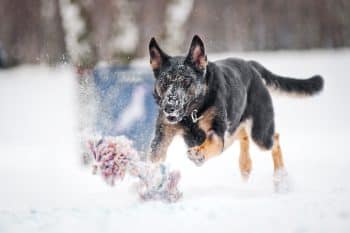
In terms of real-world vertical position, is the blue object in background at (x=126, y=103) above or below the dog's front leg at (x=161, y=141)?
above

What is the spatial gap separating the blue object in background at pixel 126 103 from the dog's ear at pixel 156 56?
1.17m

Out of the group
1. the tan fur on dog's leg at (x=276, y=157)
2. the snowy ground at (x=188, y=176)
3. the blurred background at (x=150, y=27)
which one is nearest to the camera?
the snowy ground at (x=188, y=176)

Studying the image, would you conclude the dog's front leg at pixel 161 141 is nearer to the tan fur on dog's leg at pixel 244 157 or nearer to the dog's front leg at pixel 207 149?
the dog's front leg at pixel 207 149

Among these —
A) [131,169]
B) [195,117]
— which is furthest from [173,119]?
[131,169]

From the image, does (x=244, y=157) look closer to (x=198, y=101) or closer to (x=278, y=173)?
(x=278, y=173)

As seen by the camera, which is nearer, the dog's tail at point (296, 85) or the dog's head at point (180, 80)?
the dog's head at point (180, 80)

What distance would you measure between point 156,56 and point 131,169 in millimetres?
759

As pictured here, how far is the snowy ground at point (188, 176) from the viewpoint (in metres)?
3.04

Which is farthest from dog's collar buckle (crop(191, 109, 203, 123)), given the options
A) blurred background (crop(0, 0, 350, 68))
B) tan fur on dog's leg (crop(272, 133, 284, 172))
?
blurred background (crop(0, 0, 350, 68))

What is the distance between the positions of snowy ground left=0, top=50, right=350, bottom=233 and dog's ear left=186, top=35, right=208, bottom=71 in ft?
2.76

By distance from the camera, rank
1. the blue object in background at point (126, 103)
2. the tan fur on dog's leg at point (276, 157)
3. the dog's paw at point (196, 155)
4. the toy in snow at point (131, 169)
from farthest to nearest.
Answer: the blue object in background at point (126, 103) < the tan fur on dog's leg at point (276, 157) < the toy in snow at point (131, 169) < the dog's paw at point (196, 155)

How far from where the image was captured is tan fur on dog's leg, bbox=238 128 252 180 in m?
4.70

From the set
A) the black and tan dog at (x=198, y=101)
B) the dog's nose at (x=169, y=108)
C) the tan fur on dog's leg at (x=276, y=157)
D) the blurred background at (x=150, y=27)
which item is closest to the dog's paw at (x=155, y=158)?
the black and tan dog at (x=198, y=101)

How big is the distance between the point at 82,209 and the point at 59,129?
14.0 ft
